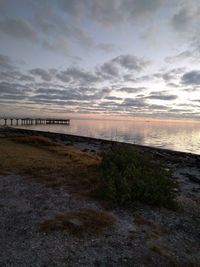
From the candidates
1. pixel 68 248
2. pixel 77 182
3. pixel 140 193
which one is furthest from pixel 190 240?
pixel 77 182

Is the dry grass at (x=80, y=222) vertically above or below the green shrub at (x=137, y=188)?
below

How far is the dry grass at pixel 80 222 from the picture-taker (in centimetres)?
616

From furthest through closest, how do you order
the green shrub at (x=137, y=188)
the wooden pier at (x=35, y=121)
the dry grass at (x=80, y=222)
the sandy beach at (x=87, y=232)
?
1. the wooden pier at (x=35, y=121)
2. the green shrub at (x=137, y=188)
3. the dry grass at (x=80, y=222)
4. the sandy beach at (x=87, y=232)

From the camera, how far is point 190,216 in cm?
787

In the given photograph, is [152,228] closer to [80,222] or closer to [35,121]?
[80,222]

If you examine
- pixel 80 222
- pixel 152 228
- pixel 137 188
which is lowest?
pixel 152 228

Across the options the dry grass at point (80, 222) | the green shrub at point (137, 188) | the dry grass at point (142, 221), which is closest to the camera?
the dry grass at point (80, 222)

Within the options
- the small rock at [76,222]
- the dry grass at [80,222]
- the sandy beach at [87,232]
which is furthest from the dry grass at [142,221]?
the small rock at [76,222]

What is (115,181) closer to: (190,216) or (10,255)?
(190,216)

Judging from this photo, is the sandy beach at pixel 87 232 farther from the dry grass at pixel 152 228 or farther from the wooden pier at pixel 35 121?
the wooden pier at pixel 35 121

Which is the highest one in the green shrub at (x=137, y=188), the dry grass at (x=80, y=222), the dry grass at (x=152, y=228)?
the green shrub at (x=137, y=188)

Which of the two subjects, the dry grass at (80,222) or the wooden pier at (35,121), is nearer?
the dry grass at (80,222)

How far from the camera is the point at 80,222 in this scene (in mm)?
6625

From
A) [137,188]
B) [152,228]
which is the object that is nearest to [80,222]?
[152,228]
